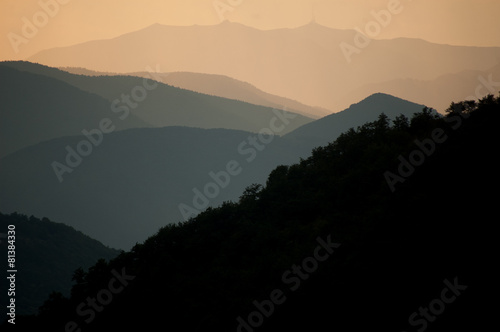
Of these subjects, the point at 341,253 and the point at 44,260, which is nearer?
the point at 341,253

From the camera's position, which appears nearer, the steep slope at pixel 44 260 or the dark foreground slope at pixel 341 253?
the dark foreground slope at pixel 341 253

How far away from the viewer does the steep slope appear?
556 ft

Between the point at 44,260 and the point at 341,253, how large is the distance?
169022 mm

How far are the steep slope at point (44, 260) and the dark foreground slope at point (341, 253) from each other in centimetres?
12472

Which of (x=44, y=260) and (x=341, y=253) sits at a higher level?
(x=44, y=260)

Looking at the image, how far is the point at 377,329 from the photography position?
3109 centimetres

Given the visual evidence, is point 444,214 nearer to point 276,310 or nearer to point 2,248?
point 276,310

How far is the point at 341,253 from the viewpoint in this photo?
1459 inches

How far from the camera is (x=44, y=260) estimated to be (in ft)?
606

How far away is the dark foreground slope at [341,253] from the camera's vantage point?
1239 inches

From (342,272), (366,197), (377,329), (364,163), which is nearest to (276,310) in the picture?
(342,272)

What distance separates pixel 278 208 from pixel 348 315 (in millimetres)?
18664

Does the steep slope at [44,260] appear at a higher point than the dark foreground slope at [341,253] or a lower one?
higher

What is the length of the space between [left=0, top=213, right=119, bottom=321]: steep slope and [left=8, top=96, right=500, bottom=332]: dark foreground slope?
12472 cm
